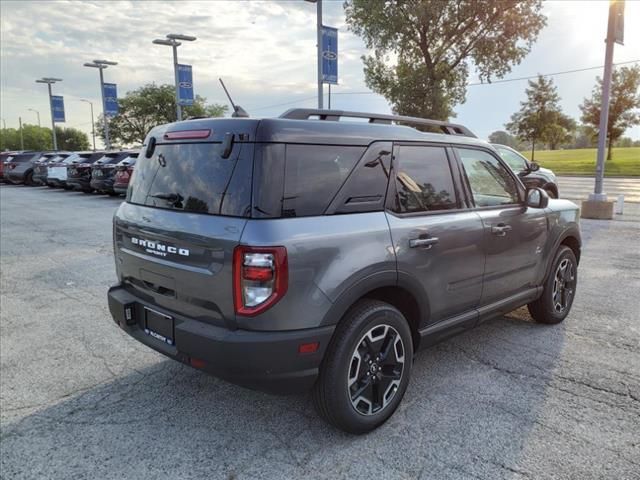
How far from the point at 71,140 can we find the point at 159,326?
101335 mm

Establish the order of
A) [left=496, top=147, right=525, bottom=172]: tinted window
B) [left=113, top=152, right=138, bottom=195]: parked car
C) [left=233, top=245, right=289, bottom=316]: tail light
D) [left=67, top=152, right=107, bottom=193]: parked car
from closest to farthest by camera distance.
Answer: [left=233, top=245, right=289, bottom=316]: tail light
[left=496, top=147, right=525, bottom=172]: tinted window
[left=113, top=152, right=138, bottom=195]: parked car
[left=67, top=152, right=107, bottom=193]: parked car

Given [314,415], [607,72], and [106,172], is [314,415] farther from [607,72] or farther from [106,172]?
[106,172]

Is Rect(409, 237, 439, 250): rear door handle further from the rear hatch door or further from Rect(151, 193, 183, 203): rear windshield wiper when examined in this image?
Rect(151, 193, 183, 203): rear windshield wiper

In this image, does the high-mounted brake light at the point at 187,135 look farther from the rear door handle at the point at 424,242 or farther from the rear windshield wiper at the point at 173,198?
the rear door handle at the point at 424,242

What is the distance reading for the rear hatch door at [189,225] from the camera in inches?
102

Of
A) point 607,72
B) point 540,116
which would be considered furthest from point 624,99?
point 607,72

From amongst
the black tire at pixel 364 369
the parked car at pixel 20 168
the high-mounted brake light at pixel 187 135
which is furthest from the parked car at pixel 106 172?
the black tire at pixel 364 369

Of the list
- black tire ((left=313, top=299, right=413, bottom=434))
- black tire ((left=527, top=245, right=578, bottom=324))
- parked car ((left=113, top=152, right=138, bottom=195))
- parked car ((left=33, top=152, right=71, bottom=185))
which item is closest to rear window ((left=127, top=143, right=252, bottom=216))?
black tire ((left=313, top=299, right=413, bottom=434))

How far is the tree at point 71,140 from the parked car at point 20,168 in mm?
70007

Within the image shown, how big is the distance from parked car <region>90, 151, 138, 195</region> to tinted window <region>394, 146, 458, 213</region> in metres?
15.3

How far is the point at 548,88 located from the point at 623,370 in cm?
3816

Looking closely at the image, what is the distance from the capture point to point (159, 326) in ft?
9.71

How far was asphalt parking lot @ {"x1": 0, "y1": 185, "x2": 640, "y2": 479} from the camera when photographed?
2641mm

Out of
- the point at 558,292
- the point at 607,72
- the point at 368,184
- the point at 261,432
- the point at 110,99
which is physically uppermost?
the point at 110,99
